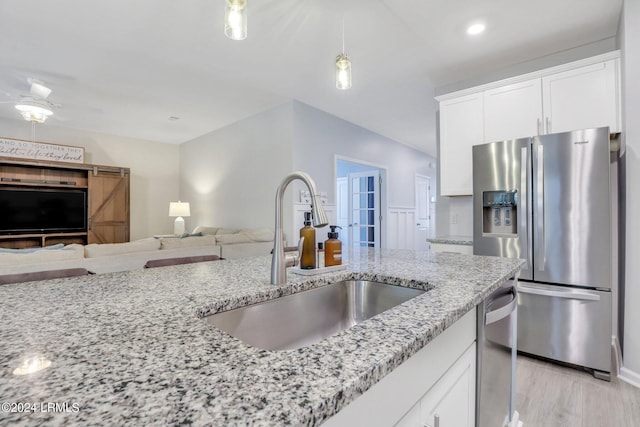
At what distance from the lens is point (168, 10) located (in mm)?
2312

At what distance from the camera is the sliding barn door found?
17.3 ft

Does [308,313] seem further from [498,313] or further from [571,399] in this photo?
[571,399]

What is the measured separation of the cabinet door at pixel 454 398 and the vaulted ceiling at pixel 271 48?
2.32 m

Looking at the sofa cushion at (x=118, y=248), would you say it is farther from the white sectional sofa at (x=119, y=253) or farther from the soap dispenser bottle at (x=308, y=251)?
the soap dispenser bottle at (x=308, y=251)

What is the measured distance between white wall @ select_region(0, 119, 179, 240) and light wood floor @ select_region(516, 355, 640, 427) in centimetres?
637

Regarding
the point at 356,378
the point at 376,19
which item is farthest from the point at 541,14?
the point at 356,378

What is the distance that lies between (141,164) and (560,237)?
6.70 m

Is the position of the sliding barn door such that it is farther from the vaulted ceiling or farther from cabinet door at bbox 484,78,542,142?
cabinet door at bbox 484,78,542,142

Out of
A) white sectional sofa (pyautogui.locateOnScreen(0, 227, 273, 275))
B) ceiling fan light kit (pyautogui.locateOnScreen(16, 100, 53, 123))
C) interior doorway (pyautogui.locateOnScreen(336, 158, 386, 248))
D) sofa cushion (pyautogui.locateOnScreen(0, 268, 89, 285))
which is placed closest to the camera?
sofa cushion (pyautogui.locateOnScreen(0, 268, 89, 285))

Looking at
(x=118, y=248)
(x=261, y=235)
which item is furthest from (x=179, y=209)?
(x=118, y=248)

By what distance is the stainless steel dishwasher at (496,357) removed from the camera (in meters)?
1.02

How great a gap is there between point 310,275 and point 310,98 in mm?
3306

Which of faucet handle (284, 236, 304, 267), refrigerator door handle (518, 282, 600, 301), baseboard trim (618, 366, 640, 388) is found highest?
faucet handle (284, 236, 304, 267)

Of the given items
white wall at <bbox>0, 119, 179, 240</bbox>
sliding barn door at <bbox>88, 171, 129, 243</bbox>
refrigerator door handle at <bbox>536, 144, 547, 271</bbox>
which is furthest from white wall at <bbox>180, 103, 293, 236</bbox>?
refrigerator door handle at <bbox>536, 144, 547, 271</bbox>
